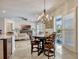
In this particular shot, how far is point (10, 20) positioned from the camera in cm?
1535

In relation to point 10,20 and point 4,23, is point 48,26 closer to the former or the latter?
point 4,23

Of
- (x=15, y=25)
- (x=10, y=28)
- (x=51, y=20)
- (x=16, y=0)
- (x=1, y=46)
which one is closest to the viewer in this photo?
(x=1, y=46)

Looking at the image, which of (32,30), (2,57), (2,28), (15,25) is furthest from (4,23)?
(2,57)

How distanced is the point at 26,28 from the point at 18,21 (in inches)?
55.9

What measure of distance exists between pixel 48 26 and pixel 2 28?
5.78 m

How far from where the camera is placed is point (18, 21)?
17094 millimetres

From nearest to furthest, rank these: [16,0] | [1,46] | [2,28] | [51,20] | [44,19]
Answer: [1,46] < [16,0] < [44,19] < [51,20] < [2,28]

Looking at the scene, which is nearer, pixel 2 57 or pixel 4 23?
pixel 2 57

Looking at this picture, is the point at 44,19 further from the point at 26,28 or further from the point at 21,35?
the point at 26,28

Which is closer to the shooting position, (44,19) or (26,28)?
(44,19)

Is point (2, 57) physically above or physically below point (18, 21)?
below

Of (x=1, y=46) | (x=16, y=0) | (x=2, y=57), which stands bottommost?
(x=2, y=57)

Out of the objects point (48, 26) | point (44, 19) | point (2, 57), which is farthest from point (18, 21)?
point (2, 57)

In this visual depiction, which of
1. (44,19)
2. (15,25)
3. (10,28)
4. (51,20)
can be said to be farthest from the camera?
(15,25)
